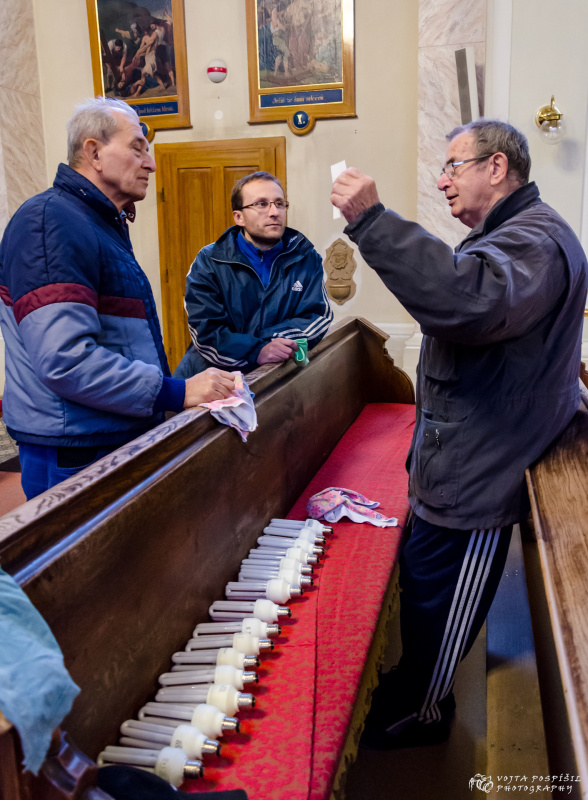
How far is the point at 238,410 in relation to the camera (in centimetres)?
220

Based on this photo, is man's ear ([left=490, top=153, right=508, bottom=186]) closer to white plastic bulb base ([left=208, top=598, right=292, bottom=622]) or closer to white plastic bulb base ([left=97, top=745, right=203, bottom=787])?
white plastic bulb base ([left=208, top=598, right=292, bottom=622])

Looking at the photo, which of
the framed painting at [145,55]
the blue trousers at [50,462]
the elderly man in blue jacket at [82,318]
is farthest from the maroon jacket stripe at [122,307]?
the framed painting at [145,55]

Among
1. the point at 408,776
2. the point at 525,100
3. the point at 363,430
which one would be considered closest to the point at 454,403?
the point at 408,776

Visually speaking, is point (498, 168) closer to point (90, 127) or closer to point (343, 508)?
point (90, 127)

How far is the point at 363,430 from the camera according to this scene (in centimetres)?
404

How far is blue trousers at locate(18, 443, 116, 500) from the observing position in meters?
1.89

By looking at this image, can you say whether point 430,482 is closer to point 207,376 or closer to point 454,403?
point 454,403

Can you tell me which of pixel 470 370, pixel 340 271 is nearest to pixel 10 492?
pixel 470 370

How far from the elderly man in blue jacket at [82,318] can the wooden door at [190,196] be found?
191 inches

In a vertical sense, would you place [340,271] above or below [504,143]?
below

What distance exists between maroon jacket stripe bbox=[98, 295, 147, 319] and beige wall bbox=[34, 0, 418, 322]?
482 cm

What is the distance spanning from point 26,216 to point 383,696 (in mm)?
1820

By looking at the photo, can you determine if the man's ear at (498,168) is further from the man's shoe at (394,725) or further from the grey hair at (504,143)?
the man's shoe at (394,725)

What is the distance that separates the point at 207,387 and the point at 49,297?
0.56m
